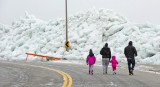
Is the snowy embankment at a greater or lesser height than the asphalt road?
greater

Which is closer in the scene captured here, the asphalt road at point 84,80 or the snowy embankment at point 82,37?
the asphalt road at point 84,80

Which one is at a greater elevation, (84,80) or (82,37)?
(82,37)

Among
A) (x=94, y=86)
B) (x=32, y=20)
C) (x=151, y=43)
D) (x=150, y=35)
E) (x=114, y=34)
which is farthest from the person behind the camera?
(x=32, y=20)

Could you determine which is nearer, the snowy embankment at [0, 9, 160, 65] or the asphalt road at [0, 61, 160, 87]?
the asphalt road at [0, 61, 160, 87]

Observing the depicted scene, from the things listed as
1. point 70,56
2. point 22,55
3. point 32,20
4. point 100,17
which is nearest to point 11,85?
point 70,56

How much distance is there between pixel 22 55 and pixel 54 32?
650cm

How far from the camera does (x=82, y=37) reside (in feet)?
110

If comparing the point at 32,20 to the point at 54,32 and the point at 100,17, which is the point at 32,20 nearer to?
the point at 54,32

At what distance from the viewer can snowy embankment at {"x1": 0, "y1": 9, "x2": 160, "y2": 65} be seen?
2522 centimetres

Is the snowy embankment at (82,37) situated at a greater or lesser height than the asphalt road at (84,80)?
greater

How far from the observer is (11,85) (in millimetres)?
9773

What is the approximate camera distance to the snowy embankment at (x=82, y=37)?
25.2 metres

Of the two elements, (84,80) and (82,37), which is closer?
(84,80)

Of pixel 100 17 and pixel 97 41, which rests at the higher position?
pixel 100 17
